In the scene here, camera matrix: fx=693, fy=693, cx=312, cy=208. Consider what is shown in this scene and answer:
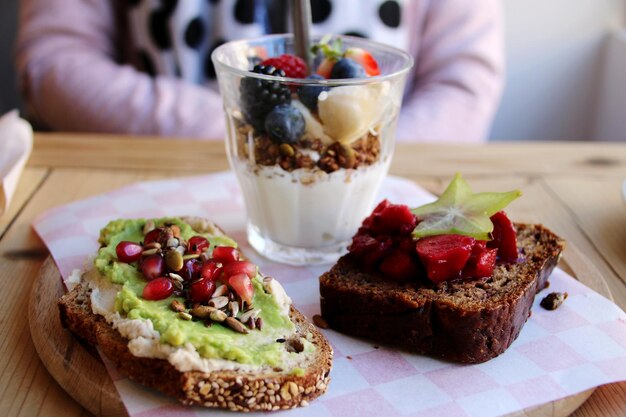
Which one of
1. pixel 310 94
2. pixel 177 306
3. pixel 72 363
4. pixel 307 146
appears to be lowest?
pixel 72 363

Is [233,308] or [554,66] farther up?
[233,308]

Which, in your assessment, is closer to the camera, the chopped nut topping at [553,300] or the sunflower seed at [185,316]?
the sunflower seed at [185,316]

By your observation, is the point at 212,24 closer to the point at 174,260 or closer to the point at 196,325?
the point at 174,260

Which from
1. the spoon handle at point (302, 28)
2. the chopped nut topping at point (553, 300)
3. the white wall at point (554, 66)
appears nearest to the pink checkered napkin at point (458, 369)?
the chopped nut topping at point (553, 300)

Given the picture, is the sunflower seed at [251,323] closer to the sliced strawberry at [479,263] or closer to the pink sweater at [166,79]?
the sliced strawberry at [479,263]

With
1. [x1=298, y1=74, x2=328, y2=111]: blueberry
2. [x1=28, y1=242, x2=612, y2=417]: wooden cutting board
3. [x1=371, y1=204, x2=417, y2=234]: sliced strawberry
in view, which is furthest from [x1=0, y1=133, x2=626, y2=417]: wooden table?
[x1=298, y1=74, x2=328, y2=111]: blueberry

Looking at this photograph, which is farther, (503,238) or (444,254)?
(503,238)

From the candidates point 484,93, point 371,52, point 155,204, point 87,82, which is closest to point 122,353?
point 155,204

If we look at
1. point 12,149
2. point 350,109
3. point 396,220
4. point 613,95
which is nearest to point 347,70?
point 350,109

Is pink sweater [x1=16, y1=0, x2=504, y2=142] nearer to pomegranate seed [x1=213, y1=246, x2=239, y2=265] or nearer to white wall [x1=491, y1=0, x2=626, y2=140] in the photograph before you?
white wall [x1=491, y1=0, x2=626, y2=140]
